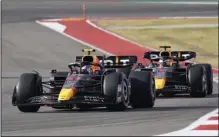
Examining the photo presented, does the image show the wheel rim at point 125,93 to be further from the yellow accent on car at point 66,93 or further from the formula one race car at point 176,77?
the formula one race car at point 176,77

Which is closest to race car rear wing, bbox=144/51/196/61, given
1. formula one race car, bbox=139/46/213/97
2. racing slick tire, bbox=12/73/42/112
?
formula one race car, bbox=139/46/213/97

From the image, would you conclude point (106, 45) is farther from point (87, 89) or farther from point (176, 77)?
point (87, 89)

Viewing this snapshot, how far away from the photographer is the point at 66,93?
17.1 metres

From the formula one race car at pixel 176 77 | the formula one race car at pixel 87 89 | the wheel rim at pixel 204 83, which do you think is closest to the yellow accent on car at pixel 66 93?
the formula one race car at pixel 87 89

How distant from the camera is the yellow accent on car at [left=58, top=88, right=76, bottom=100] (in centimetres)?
1705

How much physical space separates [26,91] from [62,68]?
12.1 meters

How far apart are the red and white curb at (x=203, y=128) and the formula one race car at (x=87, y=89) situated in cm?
218

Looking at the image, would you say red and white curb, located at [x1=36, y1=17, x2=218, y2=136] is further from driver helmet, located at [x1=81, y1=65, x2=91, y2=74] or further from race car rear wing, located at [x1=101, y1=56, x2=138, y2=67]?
race car rear wing, located at [x1=101, y1=56, x2=138, y2=67]

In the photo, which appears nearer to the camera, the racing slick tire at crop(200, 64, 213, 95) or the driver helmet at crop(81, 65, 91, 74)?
the driver helmet at crop(81, 65, 91, 74)

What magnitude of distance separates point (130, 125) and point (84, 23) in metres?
27.4

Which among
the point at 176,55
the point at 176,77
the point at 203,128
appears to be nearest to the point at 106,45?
the point at 176,55

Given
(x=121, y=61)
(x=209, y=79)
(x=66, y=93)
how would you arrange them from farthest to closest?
(x=209, y=79)
(x=121, y=61)
(x=66, y=93)

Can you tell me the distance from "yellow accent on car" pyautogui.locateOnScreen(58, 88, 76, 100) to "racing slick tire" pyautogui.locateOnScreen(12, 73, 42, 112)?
70 centimetres

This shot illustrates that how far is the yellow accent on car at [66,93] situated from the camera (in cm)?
1705
